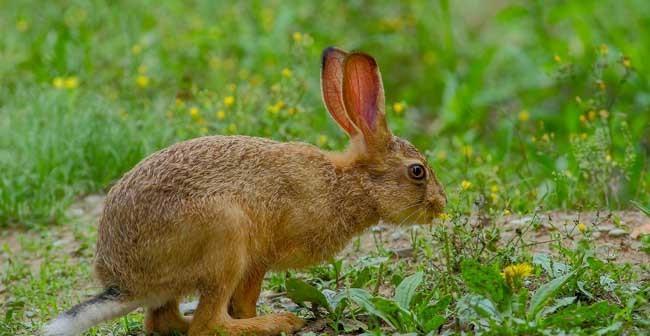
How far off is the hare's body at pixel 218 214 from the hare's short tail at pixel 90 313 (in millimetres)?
59

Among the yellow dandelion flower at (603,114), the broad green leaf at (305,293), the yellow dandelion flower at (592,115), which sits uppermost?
the yellow dandelion flower at (603,114)

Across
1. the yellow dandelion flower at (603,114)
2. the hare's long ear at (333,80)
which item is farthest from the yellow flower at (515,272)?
the yellow dandelion flower at (603,114)

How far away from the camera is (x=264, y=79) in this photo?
10047 mm

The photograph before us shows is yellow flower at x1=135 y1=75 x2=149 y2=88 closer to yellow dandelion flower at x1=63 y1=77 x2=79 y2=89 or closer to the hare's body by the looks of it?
yellow dandelion flower at x1=63 y1=77 x2=79 y2=89

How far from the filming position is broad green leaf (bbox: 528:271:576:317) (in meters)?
5.32

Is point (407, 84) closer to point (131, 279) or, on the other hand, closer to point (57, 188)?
point (57, 188)

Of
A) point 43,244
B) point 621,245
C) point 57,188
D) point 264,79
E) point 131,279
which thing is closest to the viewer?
point 131,279

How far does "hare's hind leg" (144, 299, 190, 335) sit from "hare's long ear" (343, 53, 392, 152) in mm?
1239

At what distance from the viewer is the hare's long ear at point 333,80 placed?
634 centimetres

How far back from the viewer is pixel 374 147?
637 centimetres

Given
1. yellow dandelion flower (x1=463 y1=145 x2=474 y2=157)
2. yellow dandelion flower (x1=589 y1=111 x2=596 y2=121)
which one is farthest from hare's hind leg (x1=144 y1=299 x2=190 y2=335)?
yellow dandelion flower (x1=589 y1=111 x2=596 y2=121)

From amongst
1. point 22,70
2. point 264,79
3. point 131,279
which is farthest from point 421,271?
point 22,70

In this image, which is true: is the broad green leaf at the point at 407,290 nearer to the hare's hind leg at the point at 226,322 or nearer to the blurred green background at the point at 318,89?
the hare's hind leg at the point at 226,322

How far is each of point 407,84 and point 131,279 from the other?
588 centimetres
